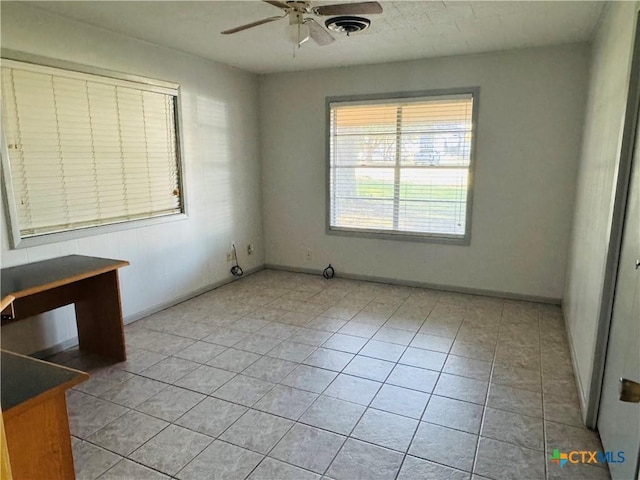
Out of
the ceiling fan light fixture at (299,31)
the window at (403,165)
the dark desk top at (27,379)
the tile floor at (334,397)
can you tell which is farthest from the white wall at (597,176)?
the dark desk top at (27,379)

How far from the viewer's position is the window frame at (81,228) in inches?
111

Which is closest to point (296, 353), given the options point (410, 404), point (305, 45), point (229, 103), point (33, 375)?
point (410, 404)

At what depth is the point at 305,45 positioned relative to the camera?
3.89 meters

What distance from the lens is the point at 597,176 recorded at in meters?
2.70

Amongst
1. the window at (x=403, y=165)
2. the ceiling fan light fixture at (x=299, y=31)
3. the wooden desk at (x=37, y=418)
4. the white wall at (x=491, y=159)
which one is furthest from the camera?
the window at (x=403, y=165)

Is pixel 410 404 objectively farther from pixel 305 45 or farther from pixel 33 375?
pixel 305 45

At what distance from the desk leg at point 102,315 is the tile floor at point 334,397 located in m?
0.13

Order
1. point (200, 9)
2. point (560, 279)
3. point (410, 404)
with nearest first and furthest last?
point (410, 404)
point (200, 9)
point (560, 279)

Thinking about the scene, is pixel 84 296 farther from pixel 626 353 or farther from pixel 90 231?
pixel 626 353

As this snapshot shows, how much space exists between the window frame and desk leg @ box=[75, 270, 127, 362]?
1.48 feet

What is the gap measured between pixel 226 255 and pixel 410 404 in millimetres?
3104

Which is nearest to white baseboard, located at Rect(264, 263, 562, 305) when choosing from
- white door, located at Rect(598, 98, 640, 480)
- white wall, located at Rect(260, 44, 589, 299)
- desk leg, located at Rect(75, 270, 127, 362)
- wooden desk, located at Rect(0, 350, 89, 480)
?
white wall, located at Rect(260, 44, 589, 299)

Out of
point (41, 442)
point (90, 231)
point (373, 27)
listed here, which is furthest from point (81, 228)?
point (373, 27)

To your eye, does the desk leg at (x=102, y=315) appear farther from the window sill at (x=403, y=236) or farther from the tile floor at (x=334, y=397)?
the window sill at (x=403, y=236)
